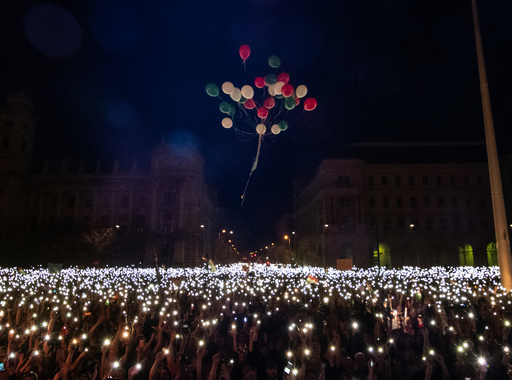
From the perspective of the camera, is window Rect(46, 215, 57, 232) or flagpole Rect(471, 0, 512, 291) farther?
window Rect(46, 215, 57, 232)

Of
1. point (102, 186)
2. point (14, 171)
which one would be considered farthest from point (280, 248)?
point (14, 171)

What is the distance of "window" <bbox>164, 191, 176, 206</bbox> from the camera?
2827 inches

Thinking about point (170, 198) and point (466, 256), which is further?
point (170, 198)

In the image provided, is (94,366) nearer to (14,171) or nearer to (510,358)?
(510,358)

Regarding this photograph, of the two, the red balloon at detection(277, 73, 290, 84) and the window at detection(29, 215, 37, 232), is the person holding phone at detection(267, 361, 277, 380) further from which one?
the window at detection(29, 215, 37, 232)

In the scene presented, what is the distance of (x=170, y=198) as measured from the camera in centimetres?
7200

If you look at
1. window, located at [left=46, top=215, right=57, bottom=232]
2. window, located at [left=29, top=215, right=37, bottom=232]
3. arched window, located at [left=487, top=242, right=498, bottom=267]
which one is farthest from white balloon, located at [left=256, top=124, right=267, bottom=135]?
window, located at [left=29, top=215, right=37, bottom=232]

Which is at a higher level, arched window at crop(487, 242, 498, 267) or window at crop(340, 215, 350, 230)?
window at crop(340, 215, 350, 230)

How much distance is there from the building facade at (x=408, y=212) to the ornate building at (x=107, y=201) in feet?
82.6

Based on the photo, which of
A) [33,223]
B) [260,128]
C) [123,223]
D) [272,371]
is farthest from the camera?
[33,223]

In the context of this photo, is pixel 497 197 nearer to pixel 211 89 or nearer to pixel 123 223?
pixel 211 89

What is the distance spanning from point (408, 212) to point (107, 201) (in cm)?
5641

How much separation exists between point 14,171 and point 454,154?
82823mm

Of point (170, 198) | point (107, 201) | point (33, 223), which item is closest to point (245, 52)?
point (170, 198)
